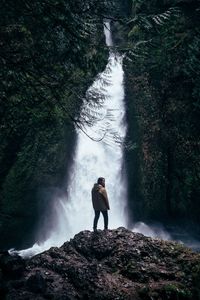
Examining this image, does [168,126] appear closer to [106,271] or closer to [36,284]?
[106,271]

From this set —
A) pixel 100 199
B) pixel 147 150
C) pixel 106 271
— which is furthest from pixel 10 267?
pixel 147 150

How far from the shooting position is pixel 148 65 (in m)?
25.2

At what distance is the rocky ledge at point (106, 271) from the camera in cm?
964

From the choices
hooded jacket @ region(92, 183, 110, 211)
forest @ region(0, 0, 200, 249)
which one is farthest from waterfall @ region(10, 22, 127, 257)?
hooded jacket @ region(92, 183, 110, 211)

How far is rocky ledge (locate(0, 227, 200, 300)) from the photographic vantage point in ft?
31.6

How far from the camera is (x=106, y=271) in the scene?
10648 millimetres

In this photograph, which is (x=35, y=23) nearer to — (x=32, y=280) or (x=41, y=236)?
(x=32, y=280)

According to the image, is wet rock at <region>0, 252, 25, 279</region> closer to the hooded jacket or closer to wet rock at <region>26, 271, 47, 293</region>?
wet rock at <region>26, 271, 47, 293</region>

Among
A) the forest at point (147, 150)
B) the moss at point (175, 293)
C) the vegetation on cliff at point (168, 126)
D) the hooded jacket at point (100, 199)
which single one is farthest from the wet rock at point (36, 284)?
the vegetation on cliff at point (168, 126)

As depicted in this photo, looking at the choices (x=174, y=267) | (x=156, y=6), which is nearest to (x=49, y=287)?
(x=174, y=267)

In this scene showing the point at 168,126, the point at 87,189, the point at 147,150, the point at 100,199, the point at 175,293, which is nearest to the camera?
the point at 175,293

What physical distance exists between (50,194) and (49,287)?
30.4 ft

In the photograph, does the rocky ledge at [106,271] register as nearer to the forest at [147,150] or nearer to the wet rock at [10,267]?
the wet rock at [10,267]

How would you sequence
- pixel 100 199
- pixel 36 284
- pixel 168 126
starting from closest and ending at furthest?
1. pixel 36 284
2. pixel 100 199
3. pixel 168 126
